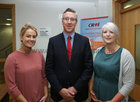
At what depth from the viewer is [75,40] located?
162 cm

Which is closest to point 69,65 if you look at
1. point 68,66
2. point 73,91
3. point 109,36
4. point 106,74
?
point 68,66

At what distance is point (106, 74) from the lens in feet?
4.79

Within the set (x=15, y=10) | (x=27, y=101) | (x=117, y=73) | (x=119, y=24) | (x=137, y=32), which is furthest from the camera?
(x=15, y=10)

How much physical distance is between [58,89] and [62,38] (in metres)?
→ 0.61

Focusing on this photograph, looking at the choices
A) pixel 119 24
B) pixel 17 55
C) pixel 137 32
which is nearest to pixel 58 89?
pixel 17 55

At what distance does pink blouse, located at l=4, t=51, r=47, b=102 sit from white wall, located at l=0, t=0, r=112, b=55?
188 centimetres

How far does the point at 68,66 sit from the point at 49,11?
2221 mm

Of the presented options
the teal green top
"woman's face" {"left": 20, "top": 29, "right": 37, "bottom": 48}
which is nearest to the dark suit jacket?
the teal green top

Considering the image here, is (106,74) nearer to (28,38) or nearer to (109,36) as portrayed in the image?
(109,36)

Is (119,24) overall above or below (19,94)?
above

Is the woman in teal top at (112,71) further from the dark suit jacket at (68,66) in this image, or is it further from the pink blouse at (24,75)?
the pink blouse at (24,75)

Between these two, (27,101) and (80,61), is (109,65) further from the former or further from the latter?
(27,101)

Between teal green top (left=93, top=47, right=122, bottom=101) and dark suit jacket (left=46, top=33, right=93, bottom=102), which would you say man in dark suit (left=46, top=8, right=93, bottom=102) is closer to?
dark suit jacket (left=46, top=33, right=93, bottom=102)

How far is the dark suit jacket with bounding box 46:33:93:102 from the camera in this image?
1552 mm
